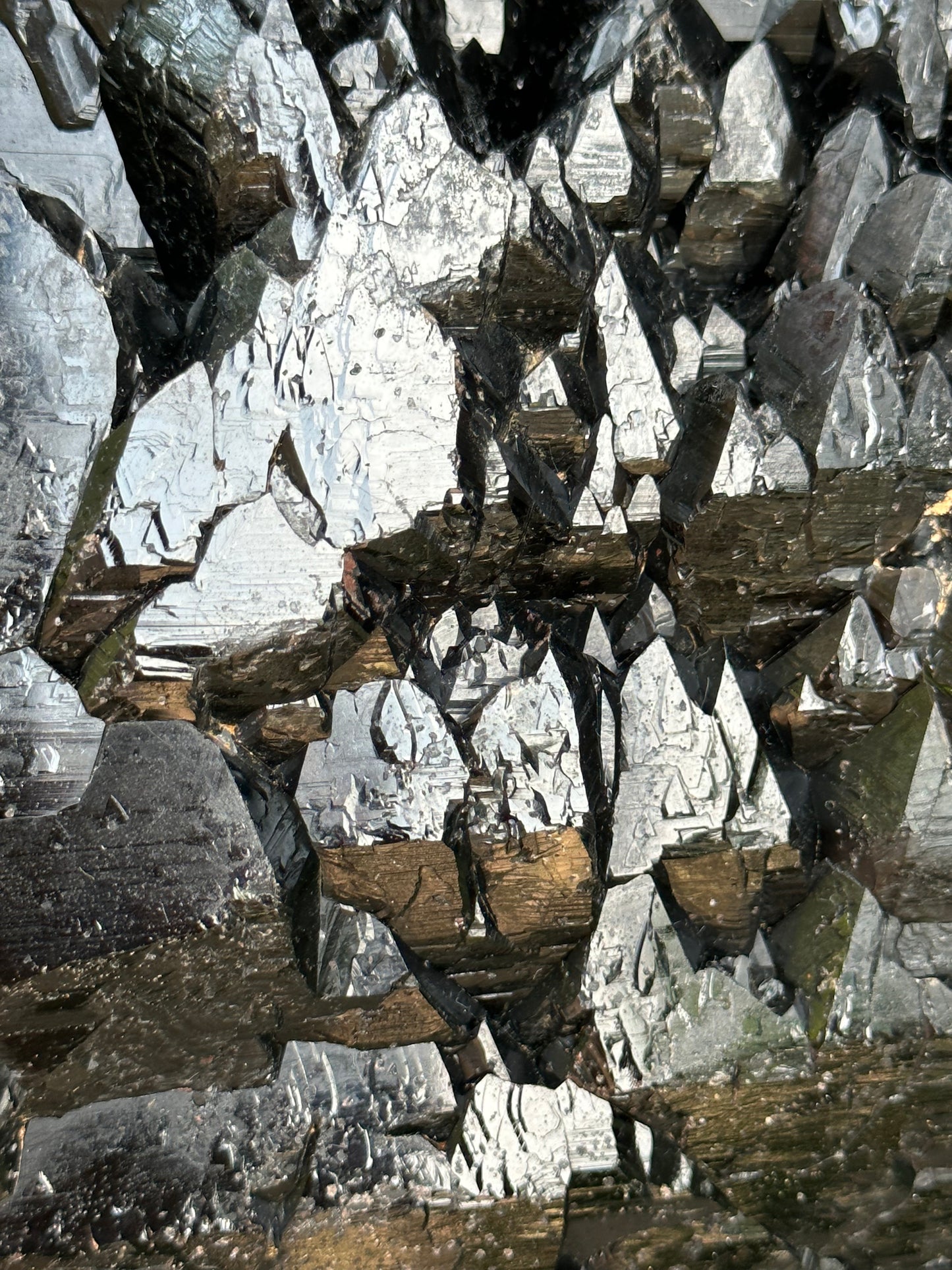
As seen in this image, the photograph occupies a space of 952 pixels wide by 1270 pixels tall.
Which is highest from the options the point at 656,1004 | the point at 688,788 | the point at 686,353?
the point at 686,353

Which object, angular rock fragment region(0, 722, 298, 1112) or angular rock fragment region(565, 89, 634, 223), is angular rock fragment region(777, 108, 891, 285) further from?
angular rock fragment region(0, 722, 298, 1112)

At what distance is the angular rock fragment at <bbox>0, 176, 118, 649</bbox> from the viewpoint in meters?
0.94

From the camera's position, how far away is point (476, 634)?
1048mm

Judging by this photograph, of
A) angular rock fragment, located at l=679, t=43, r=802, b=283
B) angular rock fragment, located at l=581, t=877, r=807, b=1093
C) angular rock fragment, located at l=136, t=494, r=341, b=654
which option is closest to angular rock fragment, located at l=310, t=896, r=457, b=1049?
angular rock fragment, located at l=581, t=877, r=807, b=1093

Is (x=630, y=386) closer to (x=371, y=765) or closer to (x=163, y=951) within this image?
(x=371, y=765)

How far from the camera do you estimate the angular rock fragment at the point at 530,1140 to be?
1.05m

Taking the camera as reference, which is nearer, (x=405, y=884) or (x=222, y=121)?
(x=222, y=121)

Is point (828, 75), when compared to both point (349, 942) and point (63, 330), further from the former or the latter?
point (349, 942)

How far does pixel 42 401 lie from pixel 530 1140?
0.85 meters

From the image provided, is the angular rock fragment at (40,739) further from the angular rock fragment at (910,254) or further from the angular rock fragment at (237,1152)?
the angular rock fragment at (910,254)

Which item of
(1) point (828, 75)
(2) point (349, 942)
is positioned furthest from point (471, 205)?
(2) point (349, 942)

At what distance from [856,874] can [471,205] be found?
78 centimetres

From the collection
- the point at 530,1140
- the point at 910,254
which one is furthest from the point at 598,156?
the point at 530,1140

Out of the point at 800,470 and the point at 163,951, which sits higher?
the point at 800,470
